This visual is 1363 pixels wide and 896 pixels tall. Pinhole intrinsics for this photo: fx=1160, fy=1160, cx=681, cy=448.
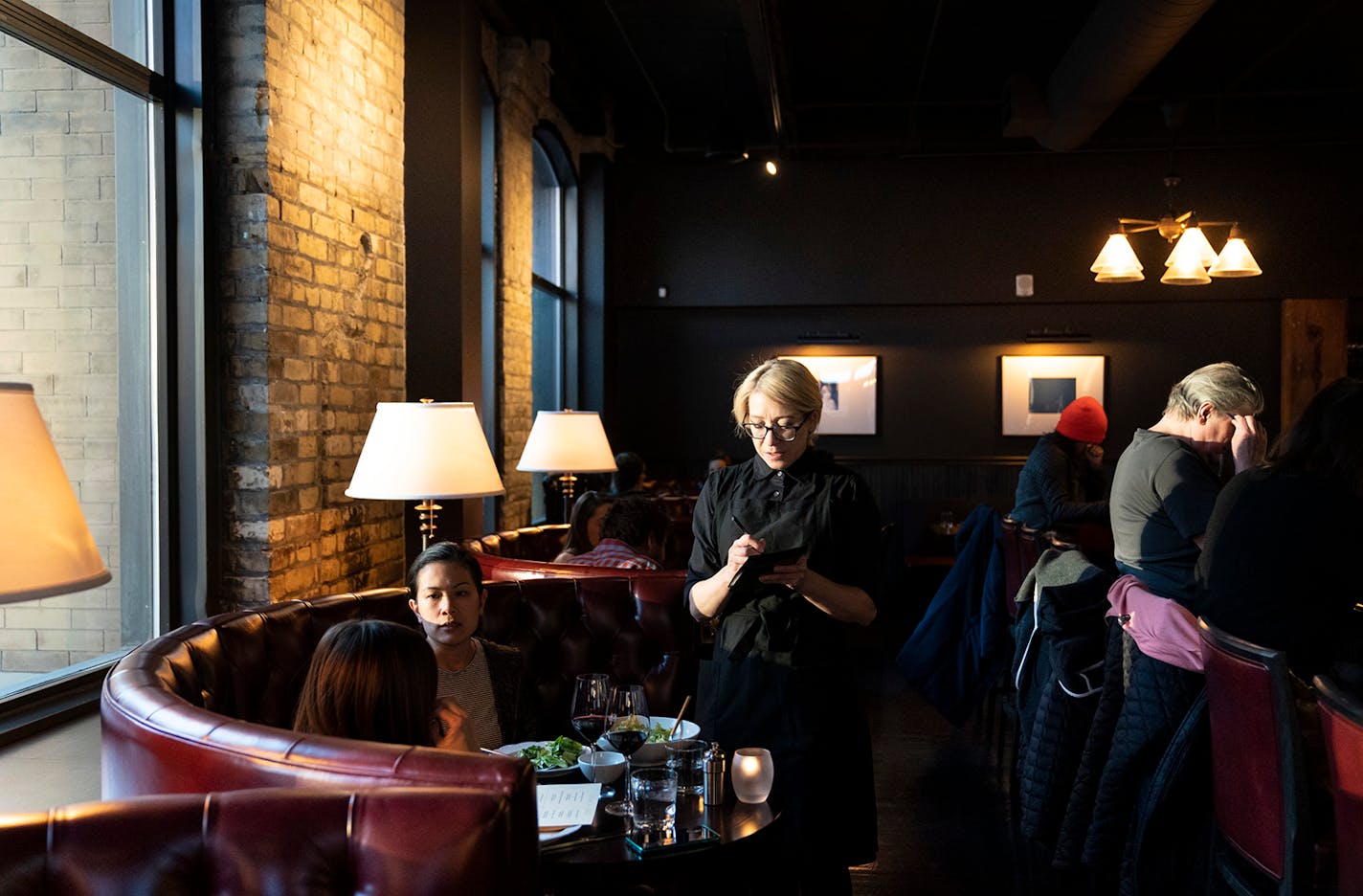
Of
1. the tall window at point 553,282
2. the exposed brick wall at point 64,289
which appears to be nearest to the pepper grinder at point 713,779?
the exposed brick wall at point 64,289

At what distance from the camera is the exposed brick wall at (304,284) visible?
3961mm

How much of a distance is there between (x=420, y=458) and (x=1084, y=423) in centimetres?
383

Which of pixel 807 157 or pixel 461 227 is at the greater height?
pixel 807 157

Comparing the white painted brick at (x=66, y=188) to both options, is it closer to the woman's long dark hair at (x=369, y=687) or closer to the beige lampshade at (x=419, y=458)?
the beige lampshade at (x=419, y=458)

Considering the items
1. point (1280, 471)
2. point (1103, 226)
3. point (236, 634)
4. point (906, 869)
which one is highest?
point (1103, 226)

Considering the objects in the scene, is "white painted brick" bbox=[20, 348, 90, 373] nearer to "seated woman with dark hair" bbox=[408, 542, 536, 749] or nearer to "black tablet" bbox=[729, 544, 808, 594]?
"seated woman with dark hair" bbox=[408, 542, 536, 749]

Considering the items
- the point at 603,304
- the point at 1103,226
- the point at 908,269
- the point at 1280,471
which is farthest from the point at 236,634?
the point at 1103,226

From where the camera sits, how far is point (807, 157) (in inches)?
423

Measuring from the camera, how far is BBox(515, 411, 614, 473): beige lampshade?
610cm

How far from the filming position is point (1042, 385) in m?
10.5

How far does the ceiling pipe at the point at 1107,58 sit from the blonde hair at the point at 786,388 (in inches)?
167

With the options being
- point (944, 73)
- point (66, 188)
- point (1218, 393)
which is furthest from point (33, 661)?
point (944, 73)

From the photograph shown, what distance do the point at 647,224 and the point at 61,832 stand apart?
9.86 metres

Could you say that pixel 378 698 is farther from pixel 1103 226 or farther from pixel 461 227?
pixel 1103 226
